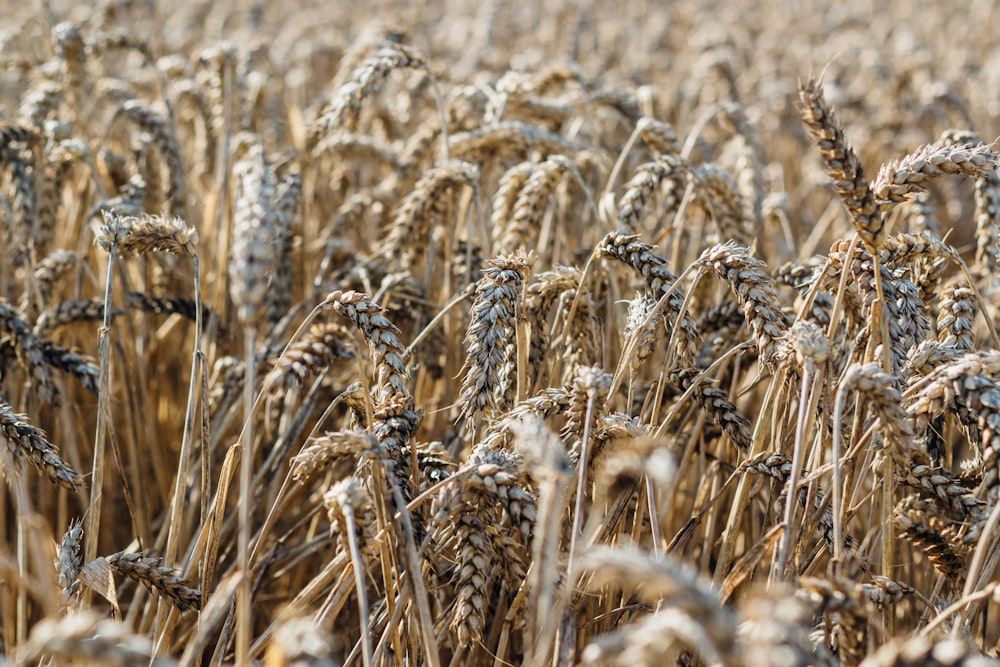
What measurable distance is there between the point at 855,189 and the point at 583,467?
25.4 inches

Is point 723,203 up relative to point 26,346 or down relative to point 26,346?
up

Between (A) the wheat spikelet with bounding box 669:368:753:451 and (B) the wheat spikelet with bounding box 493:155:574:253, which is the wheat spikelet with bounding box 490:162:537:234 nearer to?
(B) the wheat spikelet with bounding box 493:155:574:253

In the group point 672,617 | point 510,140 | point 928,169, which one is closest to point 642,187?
point 510,140

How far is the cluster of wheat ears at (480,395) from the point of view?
1.41 meters

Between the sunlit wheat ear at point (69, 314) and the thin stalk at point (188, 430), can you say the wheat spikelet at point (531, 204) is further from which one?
the sunlit wheat ear at point (69, 314)

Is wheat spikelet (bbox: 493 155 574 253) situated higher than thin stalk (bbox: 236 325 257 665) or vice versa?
wheat spikelet (bbox: 493 155 574 253)

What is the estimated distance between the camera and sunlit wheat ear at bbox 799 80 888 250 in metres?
1.47

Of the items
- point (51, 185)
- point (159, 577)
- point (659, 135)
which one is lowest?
point (159, 577)

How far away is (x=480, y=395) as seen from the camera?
67.1 inches

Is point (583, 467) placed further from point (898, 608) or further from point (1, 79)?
point (1, 79)

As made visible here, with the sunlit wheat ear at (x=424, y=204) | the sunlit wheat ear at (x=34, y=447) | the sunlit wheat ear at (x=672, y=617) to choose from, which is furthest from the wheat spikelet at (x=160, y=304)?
the sunlit wheat ear at (x=672, y=617)

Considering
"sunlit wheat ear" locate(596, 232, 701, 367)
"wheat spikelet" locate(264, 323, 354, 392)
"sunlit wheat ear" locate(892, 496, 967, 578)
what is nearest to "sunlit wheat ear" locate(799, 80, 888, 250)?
"sunlit wheat ear" locate(596, 232, 701, 367)

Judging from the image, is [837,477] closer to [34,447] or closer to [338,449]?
[338,449]

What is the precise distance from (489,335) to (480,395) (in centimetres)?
12
